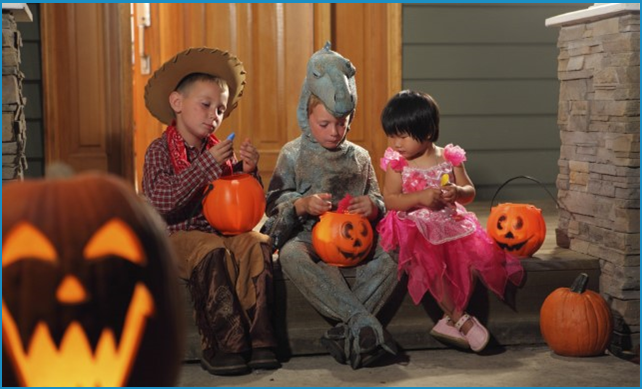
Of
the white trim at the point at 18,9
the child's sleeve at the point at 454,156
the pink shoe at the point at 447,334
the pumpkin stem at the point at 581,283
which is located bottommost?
the pink shoe at the point at 447,334

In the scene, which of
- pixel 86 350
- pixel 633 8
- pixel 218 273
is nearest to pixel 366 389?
pixel 218 273

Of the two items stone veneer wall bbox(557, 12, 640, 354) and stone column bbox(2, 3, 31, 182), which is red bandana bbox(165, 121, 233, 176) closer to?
stone column bbox(2, 3, 31, 182)

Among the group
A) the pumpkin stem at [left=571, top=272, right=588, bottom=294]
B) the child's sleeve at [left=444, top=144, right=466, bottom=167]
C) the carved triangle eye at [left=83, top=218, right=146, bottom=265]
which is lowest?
the pumpkin stem at [left=571, top=272, right=588, bottom=294]

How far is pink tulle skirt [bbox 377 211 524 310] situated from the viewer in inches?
144

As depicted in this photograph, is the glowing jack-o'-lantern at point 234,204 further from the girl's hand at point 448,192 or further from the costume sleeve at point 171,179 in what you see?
the girl's hand at point 448,192

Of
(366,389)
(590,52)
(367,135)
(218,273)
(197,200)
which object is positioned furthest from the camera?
(367,135)

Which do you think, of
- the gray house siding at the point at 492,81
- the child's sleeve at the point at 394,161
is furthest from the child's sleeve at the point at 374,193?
the gray house siding at the point at 492,81

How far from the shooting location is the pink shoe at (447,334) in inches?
145

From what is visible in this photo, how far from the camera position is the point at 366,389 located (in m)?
3.26

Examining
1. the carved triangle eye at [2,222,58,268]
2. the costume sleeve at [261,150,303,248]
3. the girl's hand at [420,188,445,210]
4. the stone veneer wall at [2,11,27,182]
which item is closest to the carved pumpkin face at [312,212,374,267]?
the costume sleeve at [261,150,303,248]

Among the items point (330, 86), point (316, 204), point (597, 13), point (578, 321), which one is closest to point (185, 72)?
point (330, 86)

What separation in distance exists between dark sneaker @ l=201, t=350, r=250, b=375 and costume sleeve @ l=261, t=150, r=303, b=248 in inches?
19.8

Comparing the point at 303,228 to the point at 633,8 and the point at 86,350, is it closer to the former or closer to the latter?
the point at 633,8

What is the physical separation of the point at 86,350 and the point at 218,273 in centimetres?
148
